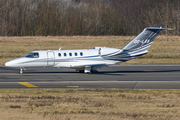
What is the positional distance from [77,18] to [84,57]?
60.5 metres

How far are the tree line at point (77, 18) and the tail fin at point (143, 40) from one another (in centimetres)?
5571

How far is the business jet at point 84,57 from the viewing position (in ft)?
92.3

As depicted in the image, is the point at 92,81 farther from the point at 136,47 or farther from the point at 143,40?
the point at 143,40

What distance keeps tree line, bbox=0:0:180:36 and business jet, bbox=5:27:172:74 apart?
5480 centimetres

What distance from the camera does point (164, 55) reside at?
46969 millimetres

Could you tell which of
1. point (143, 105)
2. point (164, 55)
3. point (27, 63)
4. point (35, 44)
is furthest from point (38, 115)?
point (35, 44)

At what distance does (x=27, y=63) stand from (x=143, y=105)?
50.6 feet

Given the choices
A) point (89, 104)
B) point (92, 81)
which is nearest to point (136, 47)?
point (92, 81)

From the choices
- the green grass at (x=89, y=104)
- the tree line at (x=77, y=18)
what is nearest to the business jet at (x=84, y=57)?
the green grass at (x=89, y=104)

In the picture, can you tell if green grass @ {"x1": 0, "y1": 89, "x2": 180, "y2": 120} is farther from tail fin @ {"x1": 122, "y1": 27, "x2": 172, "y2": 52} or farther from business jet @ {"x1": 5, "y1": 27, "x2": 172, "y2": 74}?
tail fin @ {"x1": 122, "y1": 27, "x2": 172, "y2": 52}

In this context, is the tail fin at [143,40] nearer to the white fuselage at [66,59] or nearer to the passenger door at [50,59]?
the white fuselage at [66,59]

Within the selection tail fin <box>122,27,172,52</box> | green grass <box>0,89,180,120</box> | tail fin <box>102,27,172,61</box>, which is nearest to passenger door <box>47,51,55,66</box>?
tail fin <box>102,27,172,61</box>

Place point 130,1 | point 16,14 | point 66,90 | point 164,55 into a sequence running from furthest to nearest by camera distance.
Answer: point 130,1 < point 16,14 < point 164,55 < point 66,90

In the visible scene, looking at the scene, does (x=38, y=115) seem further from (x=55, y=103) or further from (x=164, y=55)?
(x=164, y=55)
